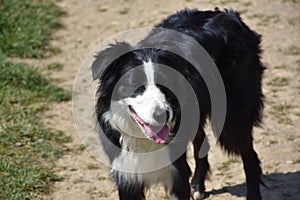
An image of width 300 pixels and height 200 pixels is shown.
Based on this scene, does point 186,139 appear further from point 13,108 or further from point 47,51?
point 47,51

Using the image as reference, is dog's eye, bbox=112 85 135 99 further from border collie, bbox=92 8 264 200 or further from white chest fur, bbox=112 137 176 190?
white chest fur, bbox=112 137 176 190

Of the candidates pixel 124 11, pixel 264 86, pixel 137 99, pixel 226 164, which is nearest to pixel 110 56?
pixel 137 99

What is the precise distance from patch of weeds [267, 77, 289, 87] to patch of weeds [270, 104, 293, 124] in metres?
0.42

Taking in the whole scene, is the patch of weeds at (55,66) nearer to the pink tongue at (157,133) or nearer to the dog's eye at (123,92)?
the dog's eye at (123,92)

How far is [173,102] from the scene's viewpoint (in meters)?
4.30

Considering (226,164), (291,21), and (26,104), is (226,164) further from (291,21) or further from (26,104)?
(291,21)

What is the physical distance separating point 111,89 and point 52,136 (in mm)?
1997

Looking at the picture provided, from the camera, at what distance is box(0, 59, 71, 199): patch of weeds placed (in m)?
5.49

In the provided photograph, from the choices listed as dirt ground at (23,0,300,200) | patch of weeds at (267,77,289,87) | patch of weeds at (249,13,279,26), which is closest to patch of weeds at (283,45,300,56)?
dirt ground at (23,0,300,200)

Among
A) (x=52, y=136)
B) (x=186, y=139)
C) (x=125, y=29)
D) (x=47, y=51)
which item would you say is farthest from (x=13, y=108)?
(x=186, y=139)

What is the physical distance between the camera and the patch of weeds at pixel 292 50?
734 cm

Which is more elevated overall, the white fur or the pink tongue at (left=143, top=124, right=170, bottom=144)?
the pink tongue at (left=143, top=124, right=170, bottom=144)

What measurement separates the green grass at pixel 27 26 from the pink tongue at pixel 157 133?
12.7ft

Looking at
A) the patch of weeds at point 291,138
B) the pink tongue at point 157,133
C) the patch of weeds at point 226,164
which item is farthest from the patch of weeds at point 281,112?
the pink tongue at point 157,133
